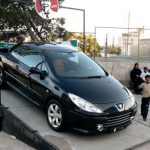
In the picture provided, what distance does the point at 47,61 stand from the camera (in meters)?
6.66

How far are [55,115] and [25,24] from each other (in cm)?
1325

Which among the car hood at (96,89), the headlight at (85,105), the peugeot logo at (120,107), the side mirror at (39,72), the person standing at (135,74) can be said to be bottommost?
the person standing at (135,74)

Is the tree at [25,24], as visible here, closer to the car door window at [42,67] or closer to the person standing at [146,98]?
the person standing at [146,98]

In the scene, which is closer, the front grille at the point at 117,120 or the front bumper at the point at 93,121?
the front bumper at the point at 93,121

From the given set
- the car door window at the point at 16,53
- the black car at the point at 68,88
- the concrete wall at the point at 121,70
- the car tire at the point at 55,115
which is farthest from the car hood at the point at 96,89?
the concrete wall at the point at 121,70

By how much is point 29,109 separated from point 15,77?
865 mm

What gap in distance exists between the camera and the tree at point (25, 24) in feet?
57.8

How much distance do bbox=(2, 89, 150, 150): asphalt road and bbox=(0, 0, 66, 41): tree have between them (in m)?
10.8

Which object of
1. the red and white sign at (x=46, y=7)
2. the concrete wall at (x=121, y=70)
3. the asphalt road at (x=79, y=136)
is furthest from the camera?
the concrete wall at (x=121, y=70)

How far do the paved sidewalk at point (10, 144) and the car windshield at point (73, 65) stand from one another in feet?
5.07

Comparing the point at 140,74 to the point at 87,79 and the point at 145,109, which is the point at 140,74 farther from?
the point at 87,79

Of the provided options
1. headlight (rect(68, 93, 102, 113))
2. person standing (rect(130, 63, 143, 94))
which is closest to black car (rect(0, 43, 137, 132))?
headlight (rect(68, 93, 102, 113))

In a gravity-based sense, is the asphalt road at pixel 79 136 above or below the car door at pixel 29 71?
below

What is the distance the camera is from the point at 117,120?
5.88 meters
